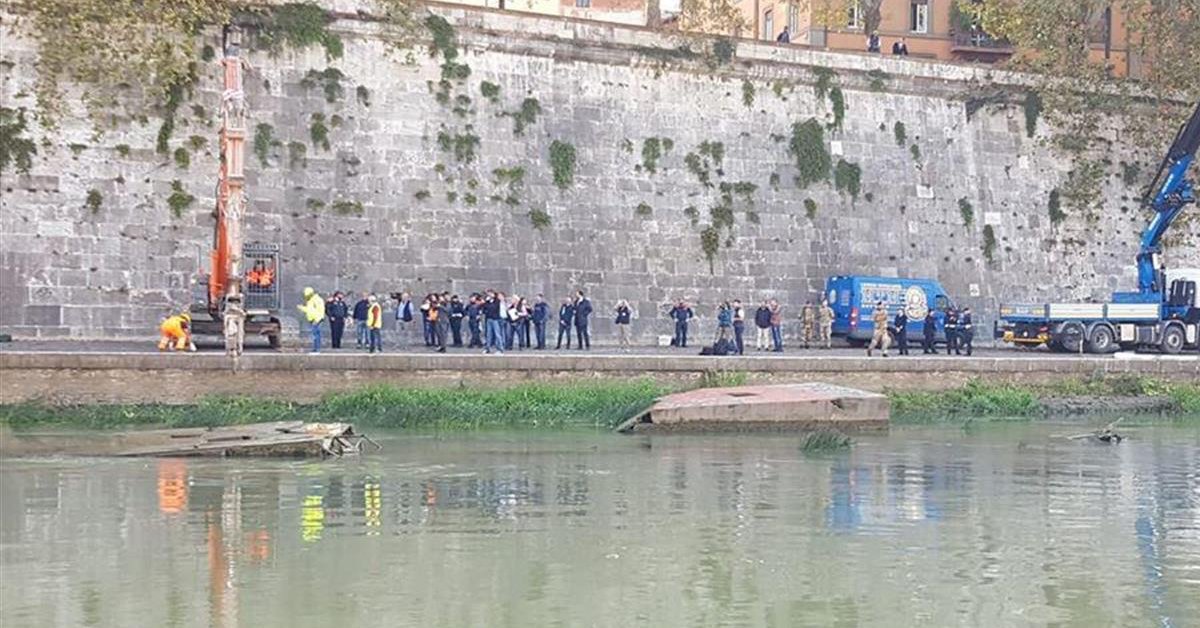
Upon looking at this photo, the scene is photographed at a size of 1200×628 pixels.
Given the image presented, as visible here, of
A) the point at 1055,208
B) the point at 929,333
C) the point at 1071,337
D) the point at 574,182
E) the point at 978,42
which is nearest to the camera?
the point at 929,333

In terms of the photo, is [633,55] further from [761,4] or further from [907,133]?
[761,4]

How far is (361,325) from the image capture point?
3328cm

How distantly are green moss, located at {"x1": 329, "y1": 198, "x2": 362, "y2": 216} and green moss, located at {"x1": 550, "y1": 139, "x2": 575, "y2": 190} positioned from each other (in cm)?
442

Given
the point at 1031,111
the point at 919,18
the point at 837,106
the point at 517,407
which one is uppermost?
the point at 919,18

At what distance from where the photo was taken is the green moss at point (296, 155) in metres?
33.2

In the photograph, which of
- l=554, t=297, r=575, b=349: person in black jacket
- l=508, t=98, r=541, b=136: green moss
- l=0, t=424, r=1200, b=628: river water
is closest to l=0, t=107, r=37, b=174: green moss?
l=508, t=98, r=541, b=136: green moss

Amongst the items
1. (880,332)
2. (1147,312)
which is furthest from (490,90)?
(1147,312)

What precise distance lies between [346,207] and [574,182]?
511 centimetres

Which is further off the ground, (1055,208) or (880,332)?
(1055,208)

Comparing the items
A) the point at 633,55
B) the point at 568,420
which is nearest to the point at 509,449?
the point at 568,420

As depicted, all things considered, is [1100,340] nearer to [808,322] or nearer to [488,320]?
[808,322]

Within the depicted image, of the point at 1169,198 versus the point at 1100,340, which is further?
the point at 1169,198

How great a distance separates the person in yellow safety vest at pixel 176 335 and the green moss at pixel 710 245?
12.4 m

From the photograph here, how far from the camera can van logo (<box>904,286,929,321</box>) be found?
38688 millimetres
